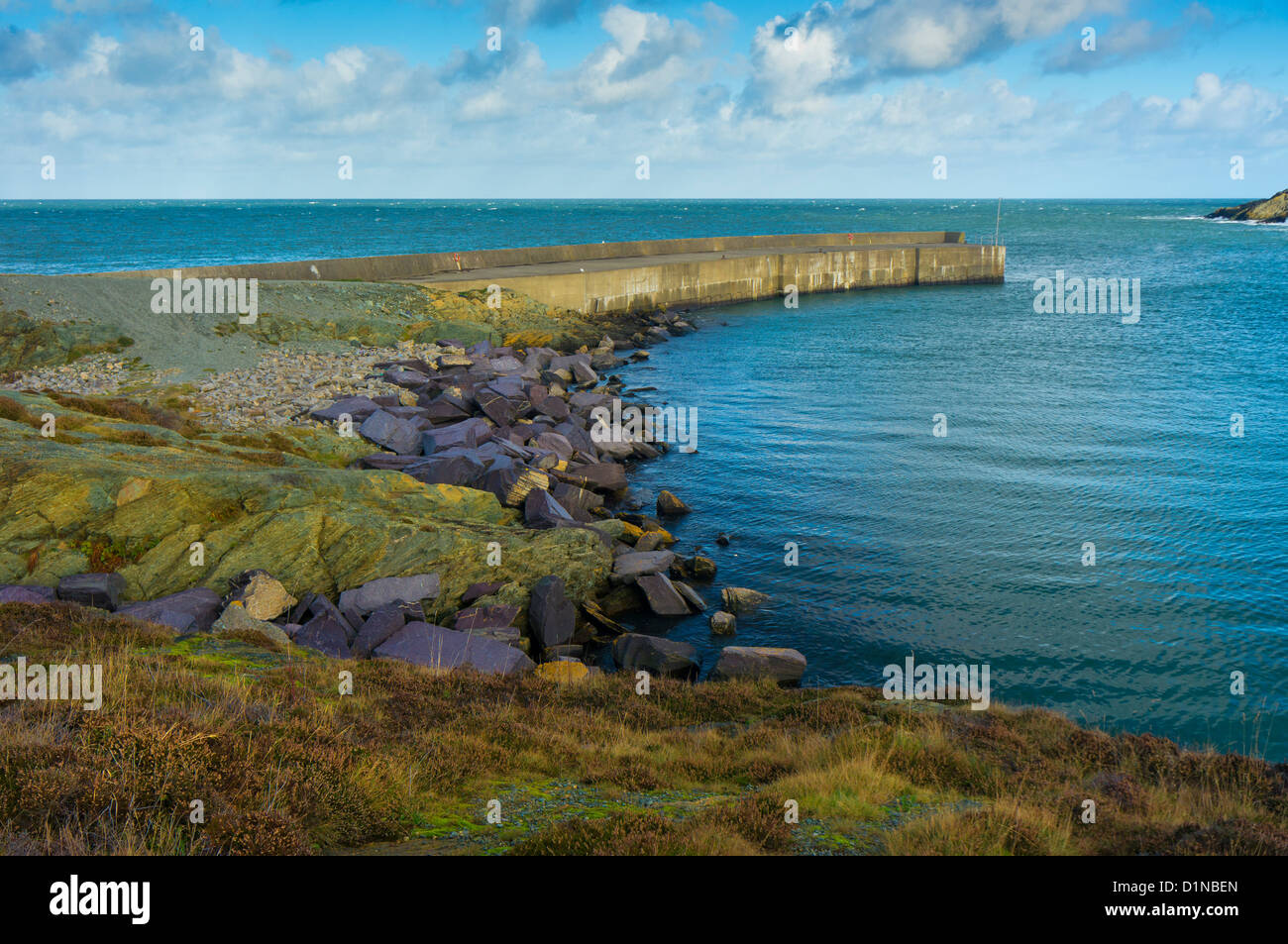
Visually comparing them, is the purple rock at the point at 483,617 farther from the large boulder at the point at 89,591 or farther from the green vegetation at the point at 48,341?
the green vegetation at the point at 48,341

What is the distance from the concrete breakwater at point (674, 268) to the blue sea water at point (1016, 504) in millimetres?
6721

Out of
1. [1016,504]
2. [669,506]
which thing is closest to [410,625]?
[669,506]

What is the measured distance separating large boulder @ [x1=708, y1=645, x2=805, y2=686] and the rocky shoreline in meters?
0.02

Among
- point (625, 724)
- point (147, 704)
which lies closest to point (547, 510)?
point (625, 724)

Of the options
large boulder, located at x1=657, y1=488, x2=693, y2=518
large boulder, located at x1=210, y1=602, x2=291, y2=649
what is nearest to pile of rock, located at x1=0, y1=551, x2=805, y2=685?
large boulder, located at x1=210, y1=602, x2=291, y2=649

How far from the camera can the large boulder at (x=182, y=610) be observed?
12195mm

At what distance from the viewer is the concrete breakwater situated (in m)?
46.1

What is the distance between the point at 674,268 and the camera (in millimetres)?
59625

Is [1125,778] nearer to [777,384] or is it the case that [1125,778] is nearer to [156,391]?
[156,391]

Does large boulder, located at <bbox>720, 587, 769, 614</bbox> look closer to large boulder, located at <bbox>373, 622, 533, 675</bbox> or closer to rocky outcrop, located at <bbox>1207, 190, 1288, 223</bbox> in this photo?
large boulder, located at <bbox>373, 622, 533, 675</bbox>

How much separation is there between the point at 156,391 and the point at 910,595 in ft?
69.3

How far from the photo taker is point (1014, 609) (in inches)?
620

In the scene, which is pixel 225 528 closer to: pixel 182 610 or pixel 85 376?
pixel 182 610

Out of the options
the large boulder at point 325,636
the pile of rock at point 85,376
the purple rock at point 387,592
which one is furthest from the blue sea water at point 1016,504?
the pile of rock at point 85,376
